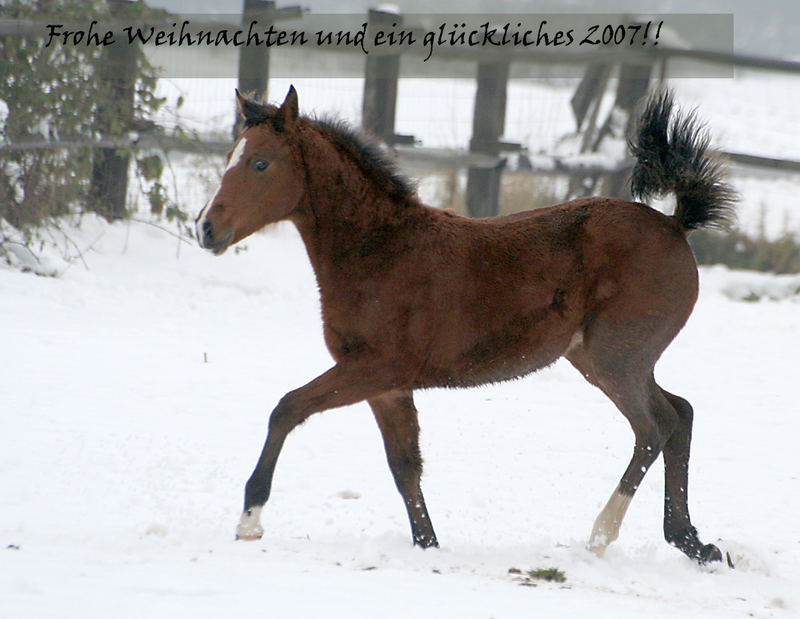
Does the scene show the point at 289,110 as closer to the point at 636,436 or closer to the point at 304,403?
the point at 304,403

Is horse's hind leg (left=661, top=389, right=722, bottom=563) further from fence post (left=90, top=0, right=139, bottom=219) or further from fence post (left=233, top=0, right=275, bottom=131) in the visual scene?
fence post (left=233, top=0, right=275, bottom=131)

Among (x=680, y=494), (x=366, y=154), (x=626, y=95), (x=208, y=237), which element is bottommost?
(x=680, y=494)

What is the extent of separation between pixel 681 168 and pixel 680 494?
141cm

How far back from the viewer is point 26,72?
7562 millimetres

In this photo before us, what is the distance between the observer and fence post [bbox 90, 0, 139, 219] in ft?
27.0

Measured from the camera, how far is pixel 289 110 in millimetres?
3670

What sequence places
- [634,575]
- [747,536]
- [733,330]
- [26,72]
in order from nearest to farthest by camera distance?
[634,575] < [747,536] < [26,72] < [733,330]

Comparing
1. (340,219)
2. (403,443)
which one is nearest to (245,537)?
(403,443)

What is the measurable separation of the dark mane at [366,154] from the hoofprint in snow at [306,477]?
4.70 feet

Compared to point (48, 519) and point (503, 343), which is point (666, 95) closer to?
point (503, 343)

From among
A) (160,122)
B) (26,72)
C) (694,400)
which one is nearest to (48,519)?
(694,400)

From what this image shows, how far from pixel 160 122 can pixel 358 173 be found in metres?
5.49

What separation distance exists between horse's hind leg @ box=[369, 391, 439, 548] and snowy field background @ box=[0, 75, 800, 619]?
160 mm

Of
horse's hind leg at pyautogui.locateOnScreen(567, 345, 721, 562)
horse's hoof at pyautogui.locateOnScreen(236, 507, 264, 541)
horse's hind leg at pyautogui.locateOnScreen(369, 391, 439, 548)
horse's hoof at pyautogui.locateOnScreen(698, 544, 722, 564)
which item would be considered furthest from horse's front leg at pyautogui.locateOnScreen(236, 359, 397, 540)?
horse's hoof at pyautogui.locateOnScreen(698, 544, 722, 564)
